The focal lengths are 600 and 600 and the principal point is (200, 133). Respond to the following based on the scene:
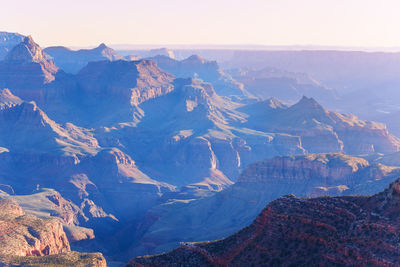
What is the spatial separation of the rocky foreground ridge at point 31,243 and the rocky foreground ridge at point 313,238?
112 ft

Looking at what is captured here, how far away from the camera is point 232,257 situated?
57844 mm

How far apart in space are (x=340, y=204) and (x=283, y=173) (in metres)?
124

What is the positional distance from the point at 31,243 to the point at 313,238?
70.7 meters

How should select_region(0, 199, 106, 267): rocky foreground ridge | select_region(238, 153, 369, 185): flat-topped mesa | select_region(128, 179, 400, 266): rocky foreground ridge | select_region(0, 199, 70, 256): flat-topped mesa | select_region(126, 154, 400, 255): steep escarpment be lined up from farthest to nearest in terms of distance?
select_region(238, 153, 369, 185): flat-topped mesa < select_region(126, 154, 400, 255): steep escarpment < select_region(0, 199, 70, 256): flat-topped mesa < select_region(0, 199, 106, 267): rocky foreground ridge < select_region(128, 179, 400, 266): rocky foreground ridge

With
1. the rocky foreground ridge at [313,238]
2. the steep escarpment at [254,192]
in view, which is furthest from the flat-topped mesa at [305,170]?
the rocky foreground ridge at [313,238]

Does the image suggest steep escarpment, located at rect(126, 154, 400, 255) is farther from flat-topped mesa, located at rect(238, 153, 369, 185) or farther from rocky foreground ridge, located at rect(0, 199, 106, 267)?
rocky foreground ridge, located at rect(0, 199, 106, 267)

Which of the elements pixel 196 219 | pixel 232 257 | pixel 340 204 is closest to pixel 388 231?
pixel 340 204

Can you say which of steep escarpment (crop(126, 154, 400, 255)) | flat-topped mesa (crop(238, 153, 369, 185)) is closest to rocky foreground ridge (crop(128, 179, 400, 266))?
steep escarpment (crop(126, 154, 400, 255))

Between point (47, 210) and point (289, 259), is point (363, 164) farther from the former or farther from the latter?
point (289, 259)

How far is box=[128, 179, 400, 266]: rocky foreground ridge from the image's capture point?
49.7 m

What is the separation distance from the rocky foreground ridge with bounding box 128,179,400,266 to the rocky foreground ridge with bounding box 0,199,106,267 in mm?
34205

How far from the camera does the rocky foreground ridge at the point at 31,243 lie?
91.6m

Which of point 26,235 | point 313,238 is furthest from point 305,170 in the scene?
point 313,238

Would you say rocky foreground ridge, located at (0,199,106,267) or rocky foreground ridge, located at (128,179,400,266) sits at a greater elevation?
rocky foreground ridge, located at (128,179,400,266)
